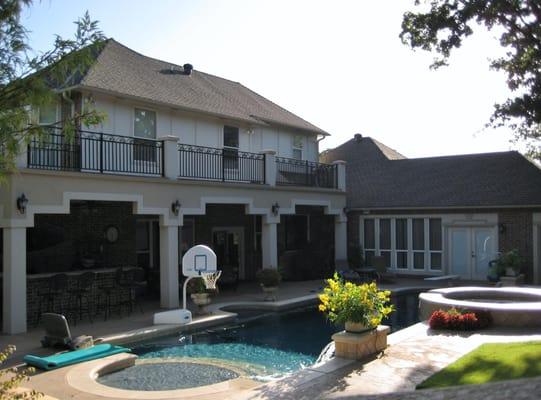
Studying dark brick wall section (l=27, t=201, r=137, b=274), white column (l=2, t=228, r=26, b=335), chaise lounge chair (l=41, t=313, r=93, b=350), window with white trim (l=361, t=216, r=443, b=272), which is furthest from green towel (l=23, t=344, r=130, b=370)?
window with white trim (l=361, t=216, r=443, b=272)

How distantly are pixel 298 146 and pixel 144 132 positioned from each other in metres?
8.88

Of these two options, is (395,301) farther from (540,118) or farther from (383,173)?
(383,173)

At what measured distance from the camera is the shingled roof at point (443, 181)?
2277 centimetres

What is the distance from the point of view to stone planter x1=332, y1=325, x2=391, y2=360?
9.37 m

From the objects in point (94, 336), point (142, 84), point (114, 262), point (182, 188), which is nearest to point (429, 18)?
point (182, 188)

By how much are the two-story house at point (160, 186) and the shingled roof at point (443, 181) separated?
9.46 feet

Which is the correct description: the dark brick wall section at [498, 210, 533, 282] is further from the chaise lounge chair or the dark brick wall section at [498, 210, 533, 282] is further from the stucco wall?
the chaise lounge chair

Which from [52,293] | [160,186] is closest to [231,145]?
[160,186]

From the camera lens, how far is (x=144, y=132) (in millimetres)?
17938

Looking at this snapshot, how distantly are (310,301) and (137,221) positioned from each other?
6785mm

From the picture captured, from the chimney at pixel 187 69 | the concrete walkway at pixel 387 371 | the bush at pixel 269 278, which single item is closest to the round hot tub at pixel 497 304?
the concrete walkway at pixel 387 371

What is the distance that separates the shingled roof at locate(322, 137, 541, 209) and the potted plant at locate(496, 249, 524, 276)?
2343mm

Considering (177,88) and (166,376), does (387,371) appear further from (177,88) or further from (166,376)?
(177,88)

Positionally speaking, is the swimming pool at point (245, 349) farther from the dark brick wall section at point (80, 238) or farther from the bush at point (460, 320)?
the dark brick wall section at point (80, 238)
